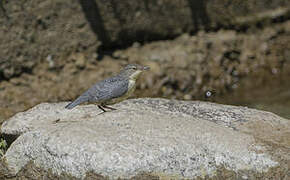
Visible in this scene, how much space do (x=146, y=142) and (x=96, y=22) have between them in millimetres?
4543

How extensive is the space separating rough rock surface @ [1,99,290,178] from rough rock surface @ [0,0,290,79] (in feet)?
9.50

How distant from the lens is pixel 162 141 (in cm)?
527

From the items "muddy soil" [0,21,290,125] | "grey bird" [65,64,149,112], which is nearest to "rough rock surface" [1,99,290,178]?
"grey bird" [65,64,149,112]

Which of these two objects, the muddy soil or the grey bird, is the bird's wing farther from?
the muddy soil

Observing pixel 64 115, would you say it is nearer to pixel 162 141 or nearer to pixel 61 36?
pixel 162 141

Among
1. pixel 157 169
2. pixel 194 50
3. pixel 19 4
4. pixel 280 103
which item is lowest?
Answer: pixel 280 103

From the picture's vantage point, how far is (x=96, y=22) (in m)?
9.40

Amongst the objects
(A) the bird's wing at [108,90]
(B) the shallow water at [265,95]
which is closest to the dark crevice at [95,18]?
(B) the shallow water at [265,95]

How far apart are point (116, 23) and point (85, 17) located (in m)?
0.59

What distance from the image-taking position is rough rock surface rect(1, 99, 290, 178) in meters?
5.06

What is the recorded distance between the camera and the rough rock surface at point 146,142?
16.6 ft

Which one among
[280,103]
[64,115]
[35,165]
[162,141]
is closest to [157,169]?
[162,141]

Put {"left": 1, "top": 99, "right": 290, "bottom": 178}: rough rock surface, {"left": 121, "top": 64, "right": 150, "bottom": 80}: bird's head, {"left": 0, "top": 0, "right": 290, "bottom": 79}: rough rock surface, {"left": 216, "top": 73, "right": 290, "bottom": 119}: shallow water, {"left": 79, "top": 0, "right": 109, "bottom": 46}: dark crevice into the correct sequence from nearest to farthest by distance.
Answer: {"left": 1, "top": 99, "right": 290, "bottom": 178}: rough rock surface
{"left": 121, "top": 64, "right": 150, "bottom": 80}: bird's head
{"left": 0, "top": 0, "right": 290, "bottom": 79}: rough rock surface
{"left": 216, "top": 73, "right": 290, "bottom": 119}: shallow water
{"left": 79, "top": 0, "right": 109, "bottom": 46}: dark crevice

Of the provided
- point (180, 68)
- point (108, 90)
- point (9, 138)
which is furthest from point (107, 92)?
point (180, 68)
